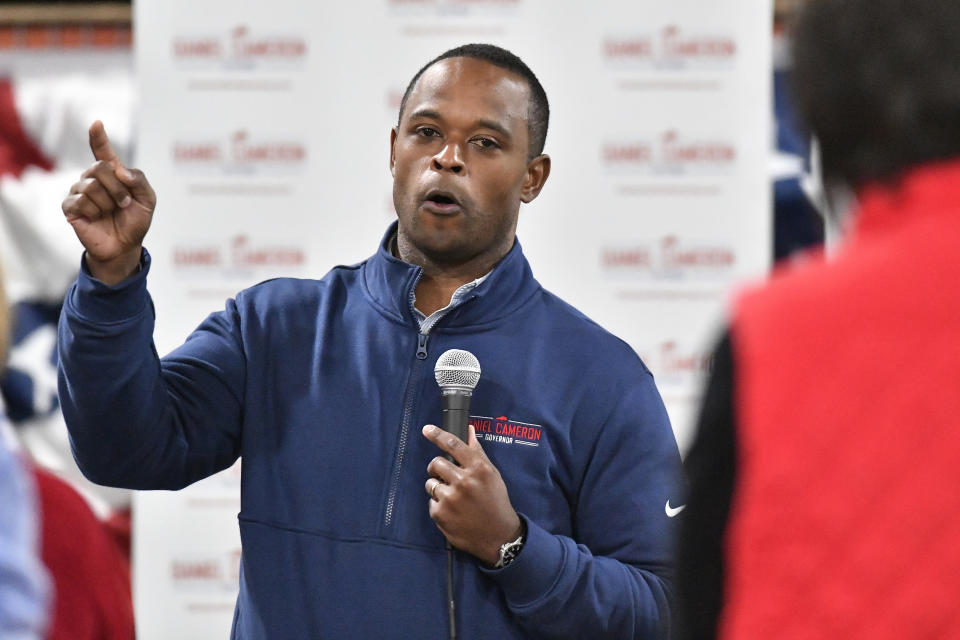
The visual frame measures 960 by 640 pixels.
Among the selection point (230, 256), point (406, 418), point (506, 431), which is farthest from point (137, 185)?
point (230, 256)

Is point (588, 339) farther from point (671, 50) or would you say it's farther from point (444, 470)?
point (671, 50)

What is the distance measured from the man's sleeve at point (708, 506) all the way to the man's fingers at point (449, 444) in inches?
27.6

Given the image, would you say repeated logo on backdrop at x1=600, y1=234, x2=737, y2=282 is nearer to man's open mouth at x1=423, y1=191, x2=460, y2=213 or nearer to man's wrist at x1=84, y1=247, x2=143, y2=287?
man's open mouth at x1=423, y1=191, x2=460, y2=213

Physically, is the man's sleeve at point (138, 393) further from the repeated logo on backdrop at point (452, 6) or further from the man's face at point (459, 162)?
the repeated logo on backdrop at point (452, 6)

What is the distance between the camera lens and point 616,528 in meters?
1.81

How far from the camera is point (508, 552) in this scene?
1693mm

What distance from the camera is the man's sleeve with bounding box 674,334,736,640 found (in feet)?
3.04

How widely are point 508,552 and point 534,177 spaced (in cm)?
74

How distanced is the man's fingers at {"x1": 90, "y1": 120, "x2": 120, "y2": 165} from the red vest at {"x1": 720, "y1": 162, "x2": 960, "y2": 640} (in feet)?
3.35

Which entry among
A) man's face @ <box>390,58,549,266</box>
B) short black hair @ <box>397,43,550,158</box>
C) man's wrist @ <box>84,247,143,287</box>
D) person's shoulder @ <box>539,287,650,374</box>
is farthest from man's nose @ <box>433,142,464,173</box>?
man's wrist @ <box>84,247,143,287</box>

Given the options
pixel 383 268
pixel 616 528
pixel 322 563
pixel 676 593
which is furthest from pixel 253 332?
pixel 676 593

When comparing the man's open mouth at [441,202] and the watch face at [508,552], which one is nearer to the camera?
the watch face at [508,552]

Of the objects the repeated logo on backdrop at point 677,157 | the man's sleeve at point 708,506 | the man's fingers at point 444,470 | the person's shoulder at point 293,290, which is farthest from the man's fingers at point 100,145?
the repeated logo on backdrop at point 677,157

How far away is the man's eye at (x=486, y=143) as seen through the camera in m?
2.01
